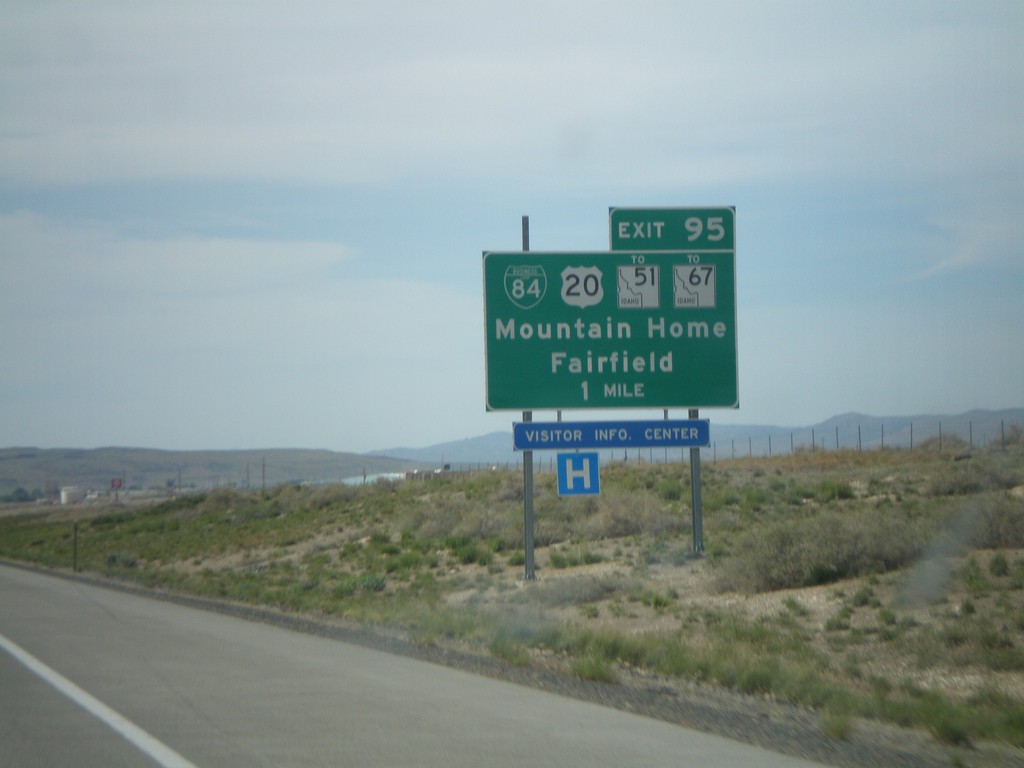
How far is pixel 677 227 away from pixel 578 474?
17.9 feet

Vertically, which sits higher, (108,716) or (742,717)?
(108,716)

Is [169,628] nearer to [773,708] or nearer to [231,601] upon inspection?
[231,601]

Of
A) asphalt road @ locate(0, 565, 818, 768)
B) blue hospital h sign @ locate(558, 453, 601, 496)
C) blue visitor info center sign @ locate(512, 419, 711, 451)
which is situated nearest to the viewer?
asphalt road @ locate(0, 565, 818, 768)

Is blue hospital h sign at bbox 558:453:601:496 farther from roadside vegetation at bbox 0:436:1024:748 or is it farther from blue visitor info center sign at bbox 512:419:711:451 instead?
roadside vegetation at bbox 0:436:1024:748

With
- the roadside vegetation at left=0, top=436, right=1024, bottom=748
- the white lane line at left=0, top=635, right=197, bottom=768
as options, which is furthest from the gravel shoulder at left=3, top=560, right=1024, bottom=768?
the white lane line at left=0, top=635, right=197, bottom=768

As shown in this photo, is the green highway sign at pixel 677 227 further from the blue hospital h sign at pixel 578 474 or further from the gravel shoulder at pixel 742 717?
the gravel shoulder at pixel 742 717

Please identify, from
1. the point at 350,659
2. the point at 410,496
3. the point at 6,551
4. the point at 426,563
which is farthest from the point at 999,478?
the point at 6,551

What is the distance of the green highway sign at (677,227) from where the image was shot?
22.6 m

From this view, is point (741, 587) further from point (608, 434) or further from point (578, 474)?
point (608, 434)

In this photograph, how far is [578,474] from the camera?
853 inches

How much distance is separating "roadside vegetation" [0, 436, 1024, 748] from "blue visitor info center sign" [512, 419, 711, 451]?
244 centimetres

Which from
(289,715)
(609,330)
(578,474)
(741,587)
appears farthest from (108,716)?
(609,330)

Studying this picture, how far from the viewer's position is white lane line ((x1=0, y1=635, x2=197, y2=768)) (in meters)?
8.44

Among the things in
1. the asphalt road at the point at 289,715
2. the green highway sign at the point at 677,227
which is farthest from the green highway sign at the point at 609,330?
the asphalt road at the point at 289,715
